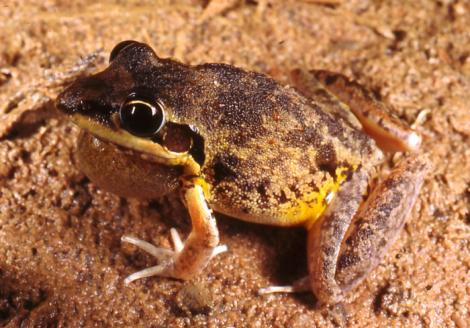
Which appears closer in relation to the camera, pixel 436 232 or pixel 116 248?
pixel 116 248

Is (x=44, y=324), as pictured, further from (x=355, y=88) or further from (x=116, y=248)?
(x=355, y=88)

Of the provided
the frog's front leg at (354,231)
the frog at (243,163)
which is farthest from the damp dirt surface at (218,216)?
the frog's front leg at (354,231)

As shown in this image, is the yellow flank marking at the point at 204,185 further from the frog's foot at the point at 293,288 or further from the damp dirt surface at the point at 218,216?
the frog's foot at the point at 293,288

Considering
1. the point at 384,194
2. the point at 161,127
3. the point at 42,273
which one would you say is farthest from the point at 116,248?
the point at 384,194

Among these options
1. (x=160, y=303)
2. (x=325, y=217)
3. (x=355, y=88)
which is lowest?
(x=160, y=303)

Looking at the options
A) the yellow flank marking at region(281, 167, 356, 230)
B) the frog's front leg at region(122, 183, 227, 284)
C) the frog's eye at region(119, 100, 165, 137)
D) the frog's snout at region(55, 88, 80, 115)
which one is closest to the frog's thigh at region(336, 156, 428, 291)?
the yellow flank marking at region(281, 167, 356, 230)

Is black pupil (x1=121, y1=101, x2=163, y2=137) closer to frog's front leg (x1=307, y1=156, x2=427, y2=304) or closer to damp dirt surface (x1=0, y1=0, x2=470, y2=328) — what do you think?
damp dirt surface (x1=0, y1=0, x2=470, y2=328)

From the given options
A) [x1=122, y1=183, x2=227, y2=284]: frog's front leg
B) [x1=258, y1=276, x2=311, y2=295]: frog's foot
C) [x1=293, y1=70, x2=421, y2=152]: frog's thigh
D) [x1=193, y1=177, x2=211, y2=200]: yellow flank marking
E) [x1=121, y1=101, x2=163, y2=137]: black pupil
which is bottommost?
[x1=258, y1=276, x2=311, y2=295]: frog's foot

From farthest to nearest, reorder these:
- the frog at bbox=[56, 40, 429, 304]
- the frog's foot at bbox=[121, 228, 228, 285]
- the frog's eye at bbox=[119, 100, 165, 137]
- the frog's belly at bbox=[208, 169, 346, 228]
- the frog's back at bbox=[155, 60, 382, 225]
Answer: the frog's foot at bbox=[121, 228, 228, 285]
the frog's belly at bbox=[208, 169, 346, 228]
the frog's back at bbox=[155, 60, 382, 225]
the frog at bbox=[56, 40, 429, 304]
the frog's eye at bbox=[119, 100, 165, 137]
